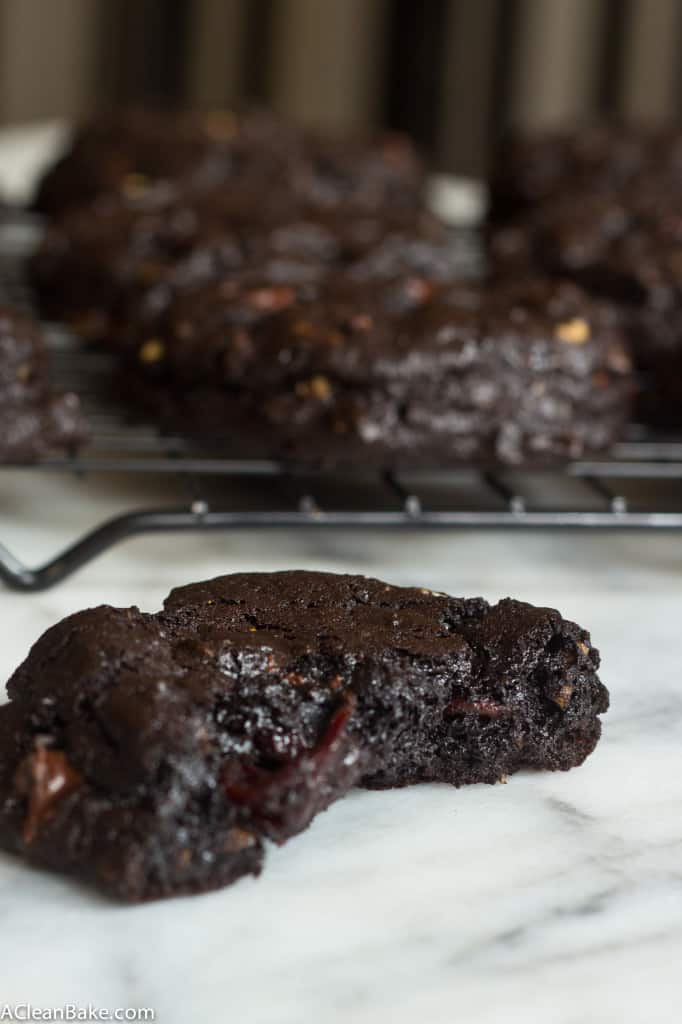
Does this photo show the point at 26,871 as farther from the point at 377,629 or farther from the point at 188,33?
the point at 188,33

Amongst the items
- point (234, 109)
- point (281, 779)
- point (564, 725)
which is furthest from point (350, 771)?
point (234, 109)

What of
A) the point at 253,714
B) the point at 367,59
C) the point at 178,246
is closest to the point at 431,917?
the point at 253,714

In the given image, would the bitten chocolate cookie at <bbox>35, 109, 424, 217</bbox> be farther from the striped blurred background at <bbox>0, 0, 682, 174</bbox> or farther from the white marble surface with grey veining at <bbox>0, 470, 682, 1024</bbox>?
the striped blurred background at <bbox>0, 0, 682, 174</bbox>

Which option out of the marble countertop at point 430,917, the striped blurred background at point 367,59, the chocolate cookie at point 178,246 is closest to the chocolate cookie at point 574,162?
the chocolate cookie at point 178,246

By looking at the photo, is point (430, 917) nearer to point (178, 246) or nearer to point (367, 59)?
point (178, 246)

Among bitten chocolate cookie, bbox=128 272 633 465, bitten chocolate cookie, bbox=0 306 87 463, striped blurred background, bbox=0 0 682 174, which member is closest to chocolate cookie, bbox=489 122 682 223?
bitten chocolate cookie, bbox=128 272 633 465

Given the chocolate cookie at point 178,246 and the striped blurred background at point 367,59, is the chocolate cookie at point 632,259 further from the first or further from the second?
the striped blurred background at point 367,59

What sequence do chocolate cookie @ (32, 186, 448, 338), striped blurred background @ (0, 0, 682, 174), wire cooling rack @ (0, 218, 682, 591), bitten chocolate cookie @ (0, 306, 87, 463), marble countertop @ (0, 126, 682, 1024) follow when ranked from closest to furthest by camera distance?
marble countertop @ (0, 126, 682, 1024)
wire cooling rack @ (0, 218, 682, 591)
bitten chocolate cookie @ (0, 306, 87, 463)
chocolate cookie @ (32, 186, 448, 338)
striped blurred background @ (0, 0, 682, 174)
